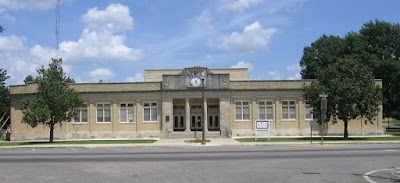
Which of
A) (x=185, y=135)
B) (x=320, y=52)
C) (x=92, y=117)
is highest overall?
(x=320, y=52)

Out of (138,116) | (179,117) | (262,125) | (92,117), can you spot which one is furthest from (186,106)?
(262,125)

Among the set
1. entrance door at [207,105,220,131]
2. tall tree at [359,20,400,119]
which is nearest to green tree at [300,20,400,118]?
tall tree at [359,20,400,119]

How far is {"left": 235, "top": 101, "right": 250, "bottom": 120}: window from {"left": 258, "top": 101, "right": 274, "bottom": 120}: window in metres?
1.33

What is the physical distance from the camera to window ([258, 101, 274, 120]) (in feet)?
192

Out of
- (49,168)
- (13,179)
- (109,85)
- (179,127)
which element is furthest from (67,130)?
(13,179)

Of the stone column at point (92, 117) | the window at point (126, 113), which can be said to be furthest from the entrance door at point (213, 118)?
the stone column at point (92, 117)

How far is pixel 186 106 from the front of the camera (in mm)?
57844

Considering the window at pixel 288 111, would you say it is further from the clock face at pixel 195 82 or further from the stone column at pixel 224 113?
the clock face at pixel 195 82

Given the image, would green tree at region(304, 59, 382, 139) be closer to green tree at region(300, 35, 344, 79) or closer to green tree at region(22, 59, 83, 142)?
green tree at region(22, 59, 83, 142)

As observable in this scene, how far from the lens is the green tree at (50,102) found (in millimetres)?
48812

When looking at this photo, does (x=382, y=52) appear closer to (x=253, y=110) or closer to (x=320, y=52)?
(x=320, y=52)

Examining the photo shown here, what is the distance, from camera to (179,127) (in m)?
60.8

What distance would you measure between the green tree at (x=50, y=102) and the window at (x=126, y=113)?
8.45 meters

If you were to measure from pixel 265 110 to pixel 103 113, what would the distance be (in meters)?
18.1
